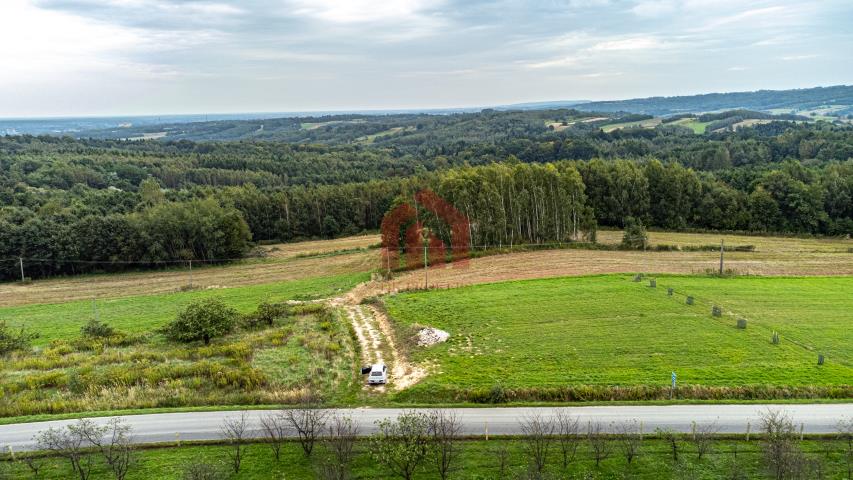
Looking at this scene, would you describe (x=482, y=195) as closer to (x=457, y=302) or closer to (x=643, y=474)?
(x=457, y=302)

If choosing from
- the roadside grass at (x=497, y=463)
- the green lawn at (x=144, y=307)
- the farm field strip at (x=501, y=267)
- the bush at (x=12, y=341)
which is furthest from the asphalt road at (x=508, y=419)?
the farm field strip at (x=501, y=267)

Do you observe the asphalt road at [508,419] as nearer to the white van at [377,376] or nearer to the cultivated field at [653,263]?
the white van at [377,376]

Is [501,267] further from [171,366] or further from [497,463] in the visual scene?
[497,463]

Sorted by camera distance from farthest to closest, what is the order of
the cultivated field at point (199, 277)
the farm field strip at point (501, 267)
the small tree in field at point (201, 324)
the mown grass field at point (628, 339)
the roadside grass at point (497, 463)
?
the cultivated field at point (199, 277) → the farm field strip at point (501, 267) → the small tree in field at point (201, 324) → the mown grass field at point (628, 339) → the roadside grass at point (497, 463)

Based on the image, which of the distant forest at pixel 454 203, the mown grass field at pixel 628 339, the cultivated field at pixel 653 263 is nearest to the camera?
the mown grass field at pixel 628 339

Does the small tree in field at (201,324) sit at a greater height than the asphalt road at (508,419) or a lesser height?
greater

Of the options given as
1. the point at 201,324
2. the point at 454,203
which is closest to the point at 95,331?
the point at 201,324
